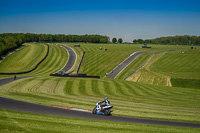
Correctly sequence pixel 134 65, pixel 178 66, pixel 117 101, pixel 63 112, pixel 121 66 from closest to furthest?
1. pixel 63 112
2. pixel 117 101
3. pixel 178 66
4. pixel 134 65
5. pixel 121 66

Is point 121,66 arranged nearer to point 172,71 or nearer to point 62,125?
point 172,71

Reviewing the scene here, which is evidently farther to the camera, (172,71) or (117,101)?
(172,71)

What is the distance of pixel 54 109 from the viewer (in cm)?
2450

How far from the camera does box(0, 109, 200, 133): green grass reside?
16.9 meters

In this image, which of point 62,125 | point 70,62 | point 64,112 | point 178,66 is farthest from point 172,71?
→ point 62,125

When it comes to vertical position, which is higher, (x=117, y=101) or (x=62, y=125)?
(x=62, y=125)

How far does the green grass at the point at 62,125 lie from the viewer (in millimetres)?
16888

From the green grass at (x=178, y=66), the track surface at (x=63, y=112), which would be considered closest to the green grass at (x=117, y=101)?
the track surface at (x=63, y=112)

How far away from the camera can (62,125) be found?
59.5ft

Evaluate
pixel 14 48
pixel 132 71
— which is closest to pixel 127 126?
pixel 132 71

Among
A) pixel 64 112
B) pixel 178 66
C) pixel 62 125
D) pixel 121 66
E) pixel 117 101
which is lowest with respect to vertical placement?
pixel 117 101

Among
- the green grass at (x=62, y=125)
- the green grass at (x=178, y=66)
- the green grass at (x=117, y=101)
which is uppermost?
Answer: the green grass at (x=178, y=66)

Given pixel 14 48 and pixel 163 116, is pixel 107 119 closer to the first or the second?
pixel 163 116

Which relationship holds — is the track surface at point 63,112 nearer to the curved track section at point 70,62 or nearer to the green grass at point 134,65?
the green grass at point 134,65
